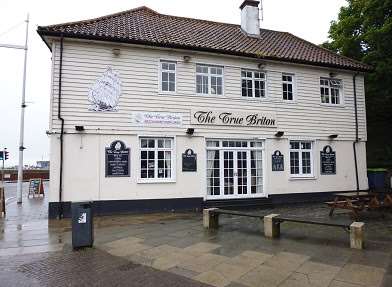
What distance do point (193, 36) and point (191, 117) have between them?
3787mm

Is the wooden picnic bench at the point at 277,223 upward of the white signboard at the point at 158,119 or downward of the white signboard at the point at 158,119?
downward

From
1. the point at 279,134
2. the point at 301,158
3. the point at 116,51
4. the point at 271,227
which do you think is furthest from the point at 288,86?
the point at 271,227

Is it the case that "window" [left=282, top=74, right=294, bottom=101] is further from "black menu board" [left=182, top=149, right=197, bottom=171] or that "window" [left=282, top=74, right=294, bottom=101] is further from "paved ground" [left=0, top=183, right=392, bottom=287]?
"paved ground" [left=0, top=183, right=392, bottom=287]

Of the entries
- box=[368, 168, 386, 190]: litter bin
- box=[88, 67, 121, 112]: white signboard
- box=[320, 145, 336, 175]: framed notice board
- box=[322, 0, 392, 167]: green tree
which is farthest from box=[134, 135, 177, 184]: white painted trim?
box=[322, 0, 392, 167]: green tree

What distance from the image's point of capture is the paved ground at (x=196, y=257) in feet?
18.1

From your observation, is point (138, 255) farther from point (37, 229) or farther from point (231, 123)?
point (231, 123)

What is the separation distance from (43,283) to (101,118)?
779cm

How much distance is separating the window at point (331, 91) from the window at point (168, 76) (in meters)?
6.91

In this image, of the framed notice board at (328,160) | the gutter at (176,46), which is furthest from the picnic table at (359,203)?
the gutter at (176,46)

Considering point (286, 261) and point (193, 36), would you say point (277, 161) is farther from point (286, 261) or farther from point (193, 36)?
point (286, 261)

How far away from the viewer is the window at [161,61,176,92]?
13.6 m

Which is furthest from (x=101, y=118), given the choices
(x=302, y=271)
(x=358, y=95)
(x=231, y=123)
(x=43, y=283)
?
(x=358, y=95)

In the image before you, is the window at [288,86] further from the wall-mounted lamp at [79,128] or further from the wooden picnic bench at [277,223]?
the wall-mounted lamp at [79,128]

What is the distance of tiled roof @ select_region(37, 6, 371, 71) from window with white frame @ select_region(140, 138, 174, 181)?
3606mm
